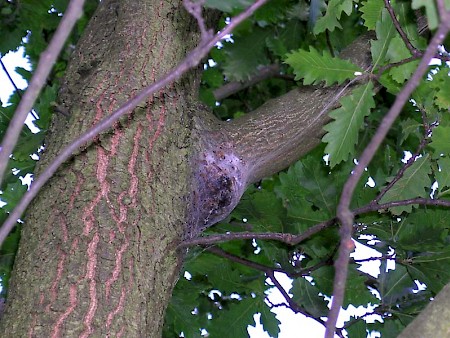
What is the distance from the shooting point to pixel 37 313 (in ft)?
4.09

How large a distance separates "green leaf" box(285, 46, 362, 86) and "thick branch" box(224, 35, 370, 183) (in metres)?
0.12

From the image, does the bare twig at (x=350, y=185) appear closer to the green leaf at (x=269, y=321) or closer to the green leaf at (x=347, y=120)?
the green leaf at (x=347, y=120)

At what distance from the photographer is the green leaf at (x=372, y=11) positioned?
1671 millimetres

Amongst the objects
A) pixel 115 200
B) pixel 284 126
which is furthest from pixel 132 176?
pixel 284 126

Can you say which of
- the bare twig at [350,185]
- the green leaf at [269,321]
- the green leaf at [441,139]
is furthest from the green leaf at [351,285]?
the bare twig at [350,185]

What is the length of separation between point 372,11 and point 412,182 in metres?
0.50

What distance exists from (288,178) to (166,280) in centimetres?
78

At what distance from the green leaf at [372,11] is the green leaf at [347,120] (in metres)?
0.19

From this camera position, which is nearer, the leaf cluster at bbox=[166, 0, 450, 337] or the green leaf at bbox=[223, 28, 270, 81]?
the leaf cluster at bbox=[166, 0, 450, 337]

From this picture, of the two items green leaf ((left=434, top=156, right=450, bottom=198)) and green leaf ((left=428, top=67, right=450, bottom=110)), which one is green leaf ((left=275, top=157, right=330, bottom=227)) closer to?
green leaf ((left=434, top=156, right=450, bottom=198))

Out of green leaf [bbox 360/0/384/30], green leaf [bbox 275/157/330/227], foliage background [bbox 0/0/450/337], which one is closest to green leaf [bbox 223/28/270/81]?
foliage background [bbox 0/0/450/337]

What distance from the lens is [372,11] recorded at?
169 centimetres

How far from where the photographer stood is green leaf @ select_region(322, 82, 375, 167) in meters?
1.62

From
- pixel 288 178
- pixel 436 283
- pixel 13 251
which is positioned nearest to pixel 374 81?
pixel 288 178
